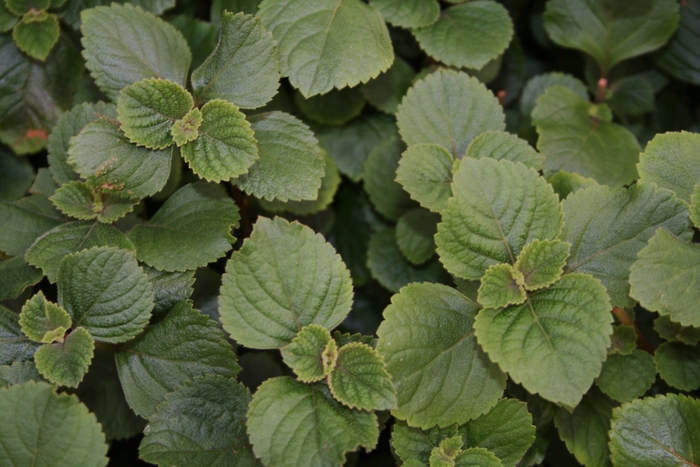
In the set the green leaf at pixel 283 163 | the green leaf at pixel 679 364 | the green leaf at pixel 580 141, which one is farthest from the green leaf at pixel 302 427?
the green leaf at pixel 580 141

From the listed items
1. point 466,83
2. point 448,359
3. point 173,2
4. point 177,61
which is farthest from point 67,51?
point 448,359

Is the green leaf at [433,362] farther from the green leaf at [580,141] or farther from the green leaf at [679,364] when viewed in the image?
the green leaf at [580,141]

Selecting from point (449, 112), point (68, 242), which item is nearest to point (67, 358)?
point (68, 242)

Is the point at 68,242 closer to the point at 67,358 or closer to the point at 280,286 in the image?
the point at 67,358

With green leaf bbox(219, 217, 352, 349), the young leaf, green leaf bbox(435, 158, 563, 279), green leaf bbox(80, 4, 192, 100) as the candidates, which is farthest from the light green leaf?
green leaf bbox(80, 4, 192, 100)

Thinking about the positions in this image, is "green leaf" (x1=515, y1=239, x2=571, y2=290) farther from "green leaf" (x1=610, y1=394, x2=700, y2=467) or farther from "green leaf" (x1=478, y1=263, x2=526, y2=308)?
"green leaf" (x1=610, y1=394, x2=700, y2=467)
